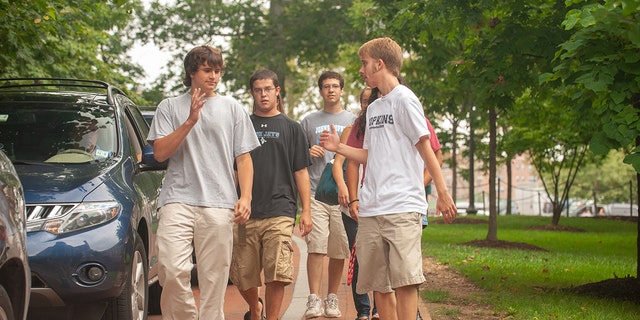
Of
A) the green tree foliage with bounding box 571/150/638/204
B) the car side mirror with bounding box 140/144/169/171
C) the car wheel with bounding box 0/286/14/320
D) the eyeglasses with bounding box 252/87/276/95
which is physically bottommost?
the car wheel with bounding box 0/286/14/320

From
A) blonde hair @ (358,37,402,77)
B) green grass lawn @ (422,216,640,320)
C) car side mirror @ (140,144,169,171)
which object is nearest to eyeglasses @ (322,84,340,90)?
car side mirror @ (140,144,169,171)

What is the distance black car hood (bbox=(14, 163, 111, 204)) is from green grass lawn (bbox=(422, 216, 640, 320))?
3.43 m

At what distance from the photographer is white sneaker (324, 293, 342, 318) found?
26.0 ft

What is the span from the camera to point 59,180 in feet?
21.1

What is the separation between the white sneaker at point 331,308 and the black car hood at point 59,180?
2.16 m

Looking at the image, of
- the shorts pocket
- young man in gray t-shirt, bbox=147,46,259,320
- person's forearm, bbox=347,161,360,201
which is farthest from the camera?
the shorts pocket

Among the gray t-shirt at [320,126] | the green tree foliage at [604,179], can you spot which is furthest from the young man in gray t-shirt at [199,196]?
the green tree foliage at [604,179]

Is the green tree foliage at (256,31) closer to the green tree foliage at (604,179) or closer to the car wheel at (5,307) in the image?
the car wheel at (5,307)

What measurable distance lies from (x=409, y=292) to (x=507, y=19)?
20.7ft

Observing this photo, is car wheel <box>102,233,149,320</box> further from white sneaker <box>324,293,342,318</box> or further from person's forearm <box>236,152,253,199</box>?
white sneaker <box>324,293,342,318</box>

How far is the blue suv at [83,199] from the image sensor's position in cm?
605

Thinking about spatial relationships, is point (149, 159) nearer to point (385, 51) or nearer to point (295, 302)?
point (385, 51)

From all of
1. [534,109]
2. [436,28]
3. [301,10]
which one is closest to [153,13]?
[301,10]

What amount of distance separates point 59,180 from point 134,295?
3.03 ft
